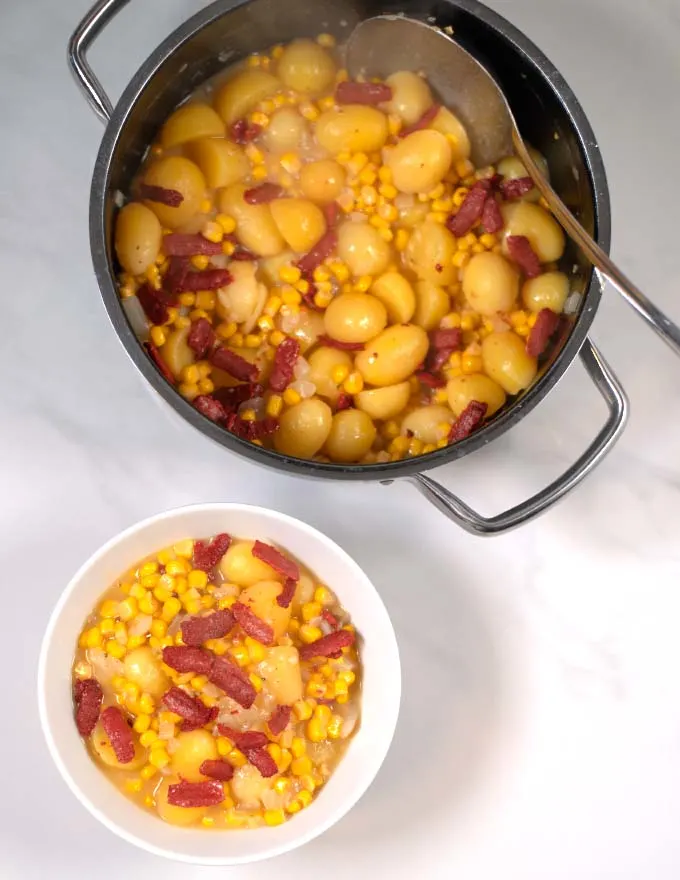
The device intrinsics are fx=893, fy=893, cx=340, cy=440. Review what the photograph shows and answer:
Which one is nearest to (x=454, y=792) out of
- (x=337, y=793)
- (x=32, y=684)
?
(x=337, y=793)

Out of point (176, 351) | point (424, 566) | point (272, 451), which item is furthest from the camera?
point (424, 566)

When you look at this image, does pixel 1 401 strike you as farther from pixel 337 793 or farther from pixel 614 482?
pixel 614 482

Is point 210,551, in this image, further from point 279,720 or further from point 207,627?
point 279,720

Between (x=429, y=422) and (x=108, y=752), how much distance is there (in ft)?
1.88

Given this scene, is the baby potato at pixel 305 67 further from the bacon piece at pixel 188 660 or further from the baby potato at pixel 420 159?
the bacon piece at pixel 188 660

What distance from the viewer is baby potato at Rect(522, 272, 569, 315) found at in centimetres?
112

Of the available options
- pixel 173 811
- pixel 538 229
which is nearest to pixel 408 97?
pixel 538 229

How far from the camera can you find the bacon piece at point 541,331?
1113 mm

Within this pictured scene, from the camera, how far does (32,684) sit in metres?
1.25

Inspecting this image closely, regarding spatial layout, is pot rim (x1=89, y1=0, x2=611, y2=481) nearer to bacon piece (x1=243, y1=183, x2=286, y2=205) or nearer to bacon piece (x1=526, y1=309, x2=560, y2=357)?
bacon piece (x1=526, y1=309, x2=560, y2=357)

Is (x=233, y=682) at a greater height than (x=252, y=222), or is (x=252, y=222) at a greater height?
(x=252, y=222)

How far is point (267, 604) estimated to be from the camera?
1.14 meters

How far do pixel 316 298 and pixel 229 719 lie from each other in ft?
1.81

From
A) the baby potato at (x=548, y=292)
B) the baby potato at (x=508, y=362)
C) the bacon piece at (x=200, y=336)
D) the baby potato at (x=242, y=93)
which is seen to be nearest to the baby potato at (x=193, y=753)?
A: the bacon piece at (x=200, y=336)
